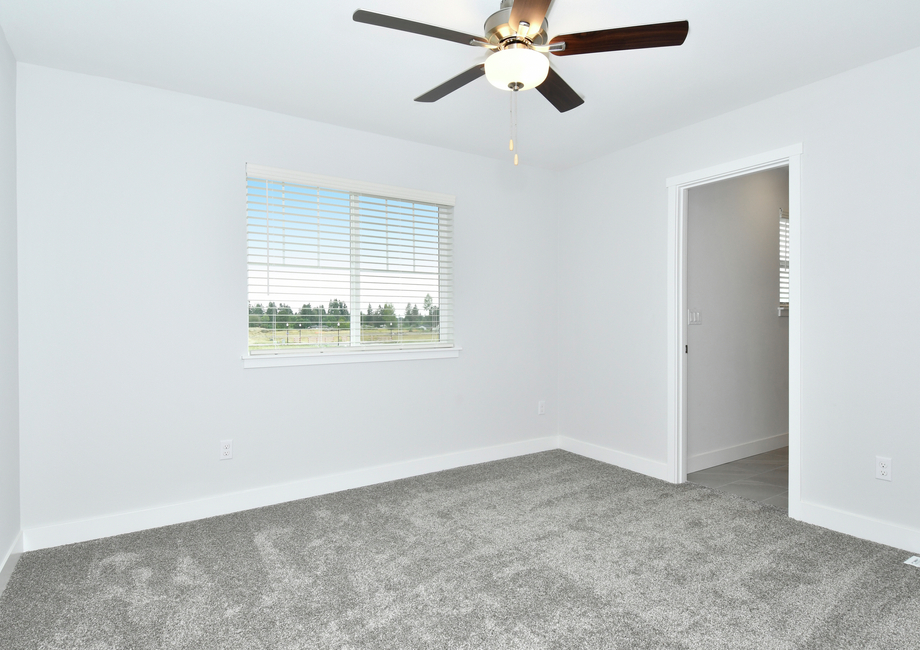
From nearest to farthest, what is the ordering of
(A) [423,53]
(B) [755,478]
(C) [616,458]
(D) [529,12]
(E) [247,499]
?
(D) [529,12], (A) [423,53], (E) [247,499], (B) [755,478], (C) [616,458]

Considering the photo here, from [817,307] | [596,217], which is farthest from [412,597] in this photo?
[596,217]

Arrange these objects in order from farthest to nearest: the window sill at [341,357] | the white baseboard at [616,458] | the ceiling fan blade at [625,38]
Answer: the white baseboard at [616,458], the window sill at [341,357], the ceiling fan blade at [625,38]

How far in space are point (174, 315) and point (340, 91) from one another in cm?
158

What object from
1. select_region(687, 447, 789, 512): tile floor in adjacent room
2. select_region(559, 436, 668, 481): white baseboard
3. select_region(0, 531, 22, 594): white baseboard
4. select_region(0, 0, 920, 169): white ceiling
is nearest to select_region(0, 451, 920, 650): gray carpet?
select_region(0, 531, 22, 594): white baseboard

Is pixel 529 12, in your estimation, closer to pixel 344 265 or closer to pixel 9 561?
pixel 344 265

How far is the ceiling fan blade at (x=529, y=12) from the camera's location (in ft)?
5.80

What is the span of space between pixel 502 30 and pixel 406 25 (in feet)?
1.30

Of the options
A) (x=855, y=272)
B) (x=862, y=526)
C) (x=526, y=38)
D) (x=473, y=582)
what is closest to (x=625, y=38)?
(x=526, y=38)

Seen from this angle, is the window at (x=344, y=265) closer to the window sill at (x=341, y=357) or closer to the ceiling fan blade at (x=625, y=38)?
the window sill at (x=341, y=357)

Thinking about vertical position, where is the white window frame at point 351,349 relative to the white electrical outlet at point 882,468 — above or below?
above

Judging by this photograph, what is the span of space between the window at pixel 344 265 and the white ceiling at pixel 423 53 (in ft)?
1.69

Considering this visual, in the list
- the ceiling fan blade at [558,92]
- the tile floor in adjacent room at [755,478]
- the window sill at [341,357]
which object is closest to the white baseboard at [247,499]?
the window sill at [341,357]

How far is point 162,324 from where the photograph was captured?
117 inches

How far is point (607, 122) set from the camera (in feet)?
11.4
